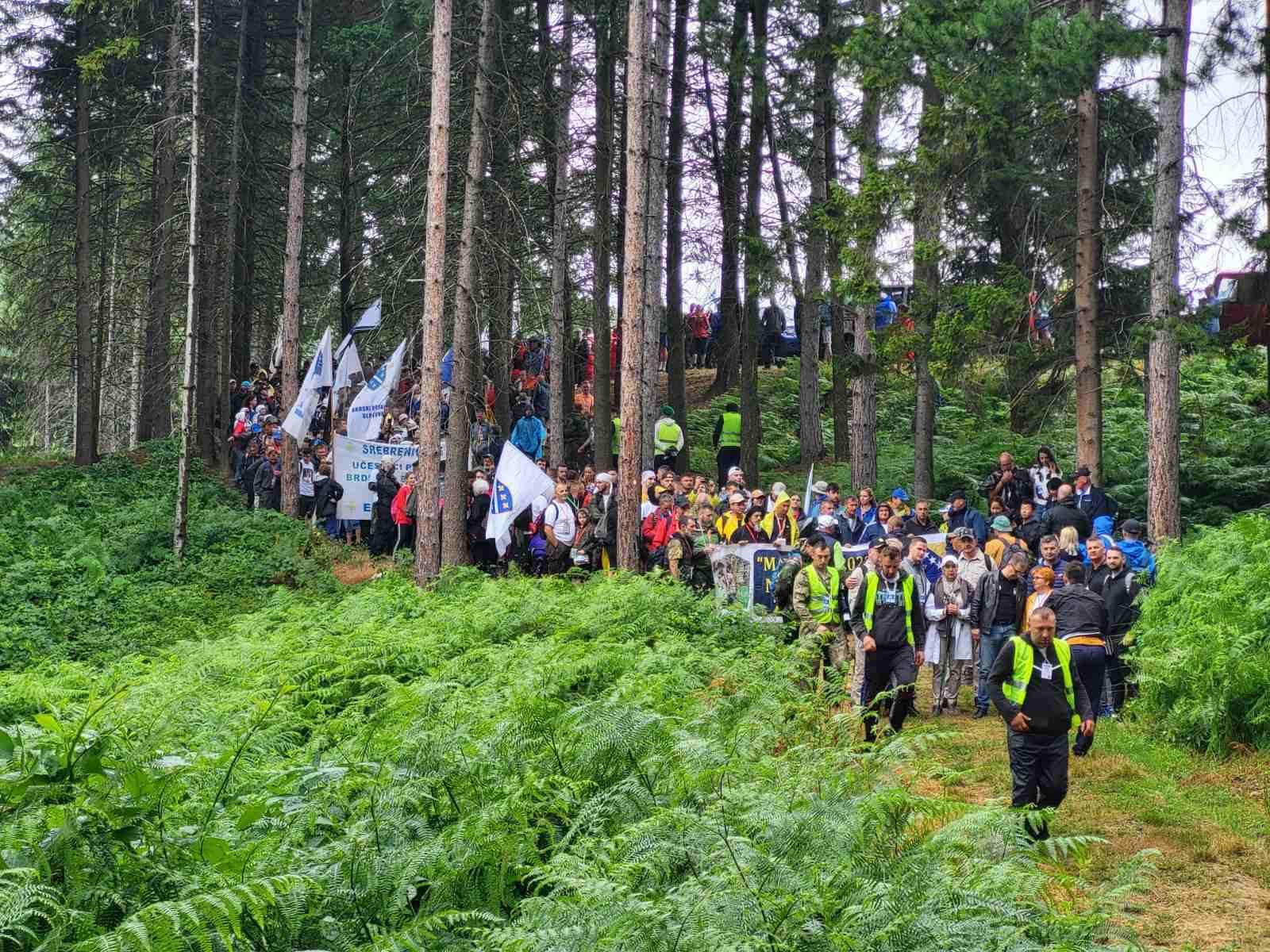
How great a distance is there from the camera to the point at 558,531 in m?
20.1

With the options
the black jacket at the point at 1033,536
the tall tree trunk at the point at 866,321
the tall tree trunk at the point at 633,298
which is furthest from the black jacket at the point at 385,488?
the black jacket at the point at 1033,536

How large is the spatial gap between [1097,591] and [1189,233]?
29.1 feet

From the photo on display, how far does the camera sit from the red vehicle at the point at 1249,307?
76.0ft

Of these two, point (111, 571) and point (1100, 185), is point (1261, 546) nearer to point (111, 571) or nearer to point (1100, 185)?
point (1100, 185)

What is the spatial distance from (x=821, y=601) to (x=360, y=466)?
497 inches

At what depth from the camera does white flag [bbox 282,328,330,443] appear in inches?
968

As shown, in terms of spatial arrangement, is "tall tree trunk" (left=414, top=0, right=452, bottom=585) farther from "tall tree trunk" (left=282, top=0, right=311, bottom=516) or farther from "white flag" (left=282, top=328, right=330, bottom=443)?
"tall tree trunk" (left=282, top=0, right=311, bottom=516)

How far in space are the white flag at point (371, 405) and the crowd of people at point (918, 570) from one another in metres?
0.64

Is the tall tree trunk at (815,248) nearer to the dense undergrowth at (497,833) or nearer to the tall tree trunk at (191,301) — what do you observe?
the tall tree trunk at (191,301)

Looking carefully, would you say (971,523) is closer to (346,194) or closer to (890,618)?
(890,618)

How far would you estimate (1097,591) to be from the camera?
571 inches

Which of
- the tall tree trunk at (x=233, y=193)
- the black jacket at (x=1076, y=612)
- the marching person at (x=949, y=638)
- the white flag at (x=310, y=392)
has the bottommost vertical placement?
the marching person at (x=949, y=638)

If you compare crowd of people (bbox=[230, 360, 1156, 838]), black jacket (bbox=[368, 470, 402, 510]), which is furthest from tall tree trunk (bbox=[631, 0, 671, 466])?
black jacket (bbox=[368, 470, 402, 510])

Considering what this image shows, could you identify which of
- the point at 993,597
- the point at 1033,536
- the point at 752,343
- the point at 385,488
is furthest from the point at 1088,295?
the point at 385,488
